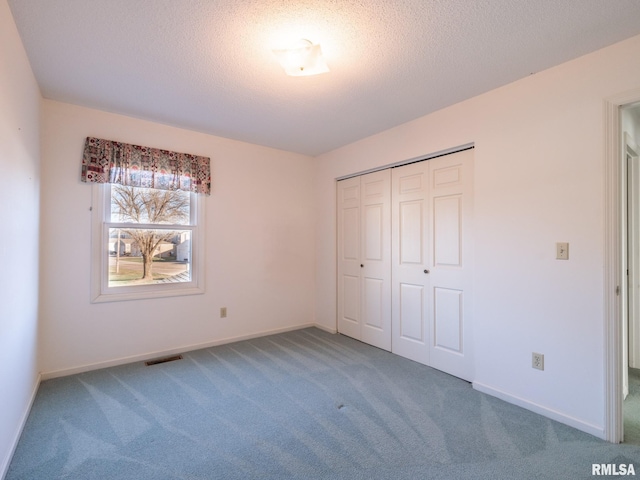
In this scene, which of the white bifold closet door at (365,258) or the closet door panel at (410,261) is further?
the white bifold closet door at (365,258)

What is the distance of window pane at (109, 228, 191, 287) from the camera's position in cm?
301

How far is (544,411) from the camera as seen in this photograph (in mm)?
2113

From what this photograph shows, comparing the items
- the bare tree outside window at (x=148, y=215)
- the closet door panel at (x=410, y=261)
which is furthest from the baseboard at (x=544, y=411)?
the bare tree outside window at (x=148, y=215)

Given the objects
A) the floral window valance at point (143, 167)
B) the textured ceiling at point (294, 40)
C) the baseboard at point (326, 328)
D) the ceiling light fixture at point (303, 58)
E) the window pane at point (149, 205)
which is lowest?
the baseboard at point (326, 328)

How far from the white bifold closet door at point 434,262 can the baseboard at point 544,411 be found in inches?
9.1

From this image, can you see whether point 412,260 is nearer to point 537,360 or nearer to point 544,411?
point 537,360

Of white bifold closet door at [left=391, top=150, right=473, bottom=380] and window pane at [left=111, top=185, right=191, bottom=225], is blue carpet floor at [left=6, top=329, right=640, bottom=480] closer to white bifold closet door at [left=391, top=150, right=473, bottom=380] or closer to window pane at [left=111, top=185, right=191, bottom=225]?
white bifold closet door at [left=391, top=150, right=473, bottom=380]

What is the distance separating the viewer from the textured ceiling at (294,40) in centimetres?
161

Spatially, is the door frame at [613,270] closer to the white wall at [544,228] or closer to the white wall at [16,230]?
the white wall at [544,228]

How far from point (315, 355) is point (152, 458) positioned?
1772mm

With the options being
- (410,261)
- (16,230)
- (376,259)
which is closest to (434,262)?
(410,261)

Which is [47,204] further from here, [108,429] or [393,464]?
[393,464]

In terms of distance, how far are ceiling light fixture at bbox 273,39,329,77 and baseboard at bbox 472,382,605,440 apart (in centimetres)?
268

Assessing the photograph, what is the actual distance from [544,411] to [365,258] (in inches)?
83.0
